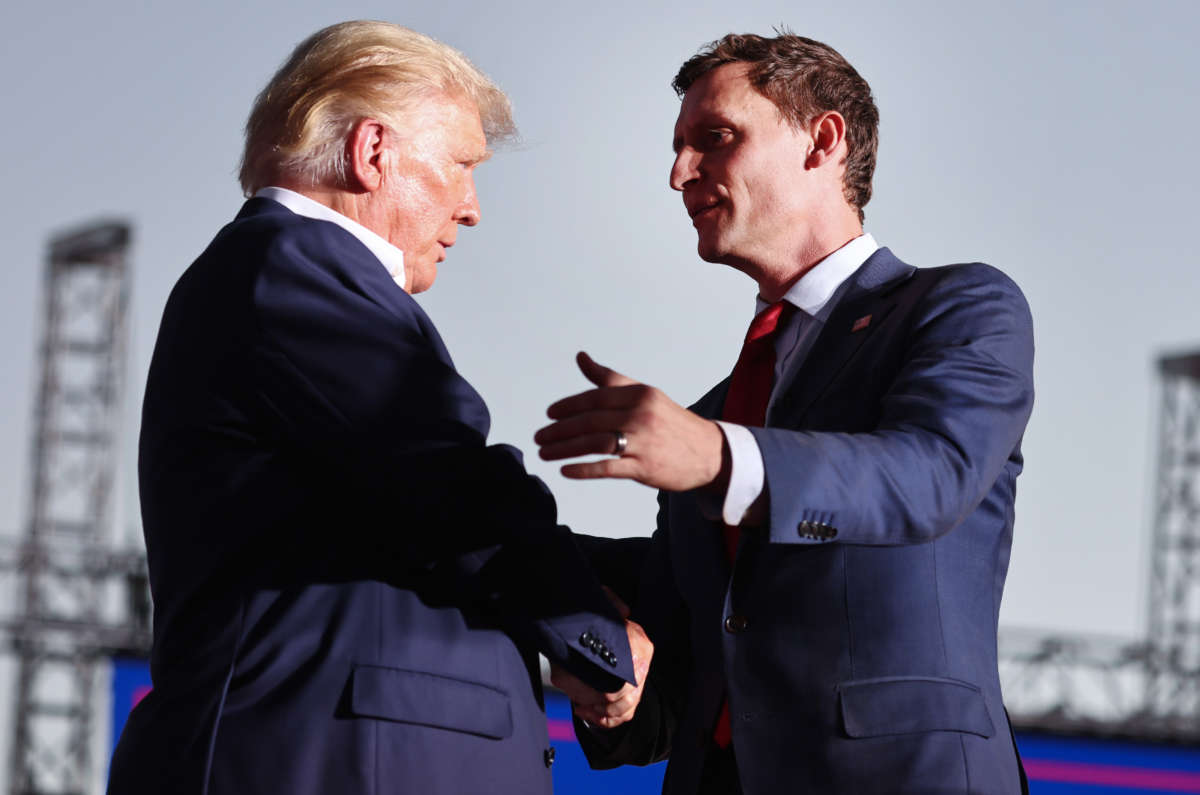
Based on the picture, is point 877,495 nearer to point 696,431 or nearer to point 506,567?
point 696,431

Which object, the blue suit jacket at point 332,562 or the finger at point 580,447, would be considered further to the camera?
the blue suit jacket at point 332,562

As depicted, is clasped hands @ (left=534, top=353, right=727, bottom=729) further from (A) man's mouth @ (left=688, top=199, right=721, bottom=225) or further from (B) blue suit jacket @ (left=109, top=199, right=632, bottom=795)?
(A) man's mouth @ (left=688, top=199, right=721, bottom=225)

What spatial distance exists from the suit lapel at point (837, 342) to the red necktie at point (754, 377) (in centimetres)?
6

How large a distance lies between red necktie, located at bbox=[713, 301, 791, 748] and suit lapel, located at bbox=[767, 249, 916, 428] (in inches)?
2.5

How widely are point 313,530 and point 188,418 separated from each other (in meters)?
0.21

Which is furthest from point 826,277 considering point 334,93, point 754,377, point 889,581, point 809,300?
point 334,93

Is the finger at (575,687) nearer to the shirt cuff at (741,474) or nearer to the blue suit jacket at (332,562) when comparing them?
the blue suit jacket at (332,562)

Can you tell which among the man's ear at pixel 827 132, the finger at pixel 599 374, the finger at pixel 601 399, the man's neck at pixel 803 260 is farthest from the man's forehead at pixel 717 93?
the finger at pixel 601 399

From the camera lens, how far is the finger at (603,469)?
59.0 inches

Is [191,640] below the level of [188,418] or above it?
below

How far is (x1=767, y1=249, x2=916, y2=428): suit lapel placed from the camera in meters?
2.09

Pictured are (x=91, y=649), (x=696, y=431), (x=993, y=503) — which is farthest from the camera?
(x=91, y=649)

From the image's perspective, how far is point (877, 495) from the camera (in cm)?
166

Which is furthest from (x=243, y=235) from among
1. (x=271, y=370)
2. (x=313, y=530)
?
(x=313, y=530)
